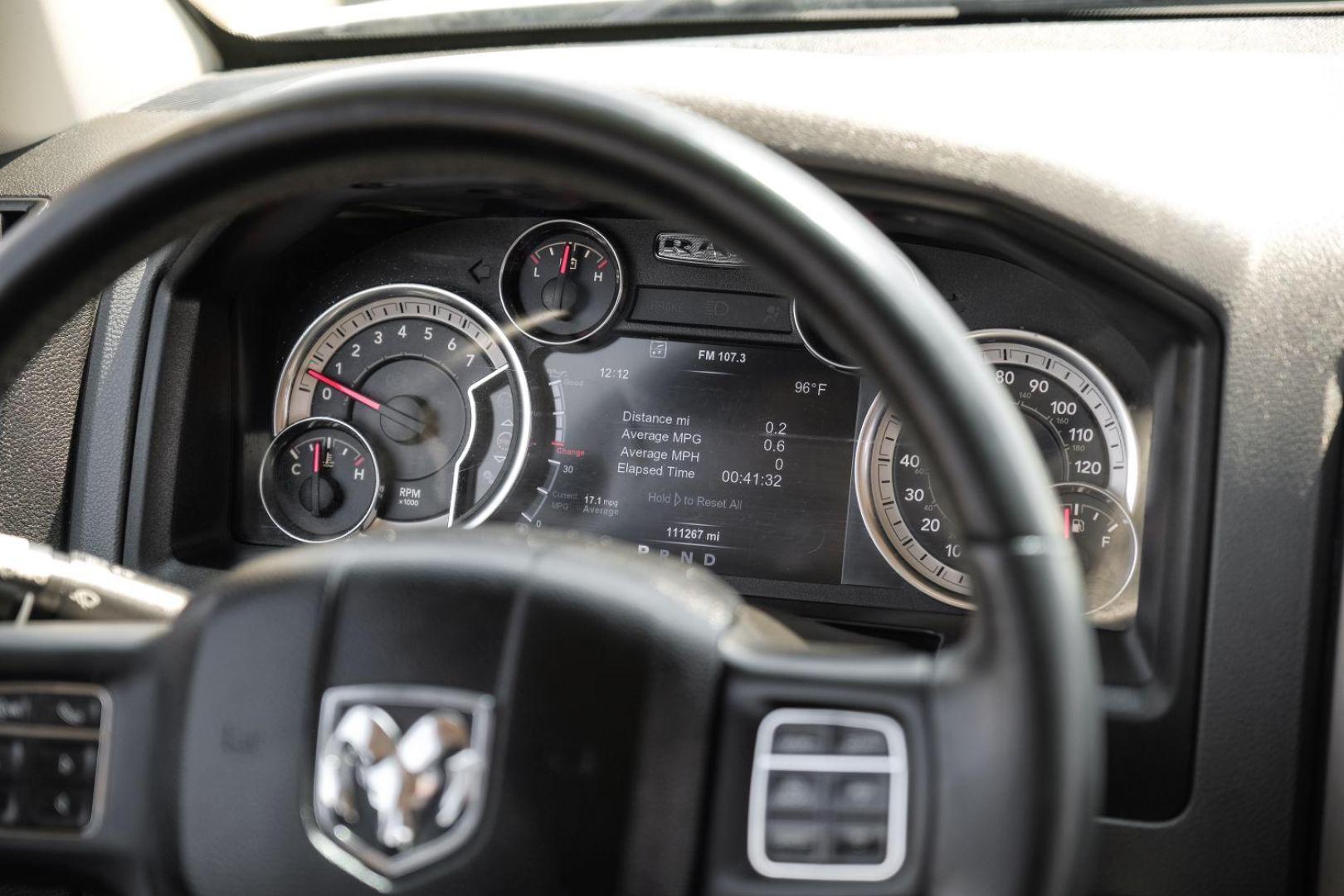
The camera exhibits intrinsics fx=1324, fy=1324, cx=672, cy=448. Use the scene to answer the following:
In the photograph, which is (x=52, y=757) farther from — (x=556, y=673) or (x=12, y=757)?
(x=556, y=673)

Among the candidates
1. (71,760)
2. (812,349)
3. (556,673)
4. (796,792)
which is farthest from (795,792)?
(812,349)

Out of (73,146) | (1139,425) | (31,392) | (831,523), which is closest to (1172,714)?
(1139,425)

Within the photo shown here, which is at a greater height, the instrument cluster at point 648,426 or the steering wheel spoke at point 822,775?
the instrument cluster at point 648,426

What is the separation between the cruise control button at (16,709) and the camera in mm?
918

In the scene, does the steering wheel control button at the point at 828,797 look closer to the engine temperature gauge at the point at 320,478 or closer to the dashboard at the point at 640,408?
the dashboard at the point at 640,408

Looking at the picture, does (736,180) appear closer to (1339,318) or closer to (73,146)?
(1339,318)

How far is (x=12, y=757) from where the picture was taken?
92cm

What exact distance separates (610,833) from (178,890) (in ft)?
1.00

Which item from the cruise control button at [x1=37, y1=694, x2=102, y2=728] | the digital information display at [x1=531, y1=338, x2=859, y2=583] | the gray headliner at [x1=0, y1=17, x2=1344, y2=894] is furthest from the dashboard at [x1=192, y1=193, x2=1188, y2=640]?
the cruise control button at [x1=37, y1=694, x2=102, y2=728]

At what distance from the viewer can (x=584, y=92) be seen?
0.75m

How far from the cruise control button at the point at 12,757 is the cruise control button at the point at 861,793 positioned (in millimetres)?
558

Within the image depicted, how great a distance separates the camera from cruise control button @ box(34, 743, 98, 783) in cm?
91

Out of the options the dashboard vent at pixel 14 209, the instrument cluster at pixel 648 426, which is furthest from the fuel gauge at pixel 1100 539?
the dashboard vent at pixel 14 209

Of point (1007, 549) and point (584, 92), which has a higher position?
point (584, 92)
